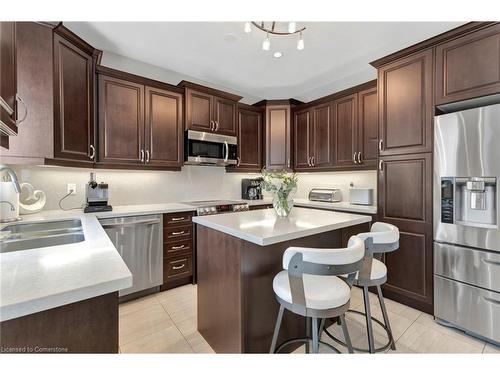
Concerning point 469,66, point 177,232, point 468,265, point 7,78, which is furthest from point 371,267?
point 7,78

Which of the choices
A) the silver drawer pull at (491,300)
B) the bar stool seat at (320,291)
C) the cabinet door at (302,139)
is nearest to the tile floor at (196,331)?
the silver drawer pull at (491,300)

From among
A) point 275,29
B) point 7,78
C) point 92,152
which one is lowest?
point 92,152

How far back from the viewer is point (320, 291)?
1.19 meters

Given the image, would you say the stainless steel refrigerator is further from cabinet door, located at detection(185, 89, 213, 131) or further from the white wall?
cabinet door, located at detection(185, 89, 213, 131)

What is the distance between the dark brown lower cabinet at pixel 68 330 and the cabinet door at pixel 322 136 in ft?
10.3

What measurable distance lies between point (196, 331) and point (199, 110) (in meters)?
2.56

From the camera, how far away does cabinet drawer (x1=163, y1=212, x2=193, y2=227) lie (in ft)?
8.27

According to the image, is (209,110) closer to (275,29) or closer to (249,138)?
(249,138)

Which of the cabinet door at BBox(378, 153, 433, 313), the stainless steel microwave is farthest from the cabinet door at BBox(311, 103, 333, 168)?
the stainless steel microwave

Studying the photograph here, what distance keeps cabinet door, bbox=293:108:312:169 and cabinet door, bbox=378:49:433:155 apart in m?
1.28

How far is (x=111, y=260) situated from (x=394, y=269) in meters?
2.58

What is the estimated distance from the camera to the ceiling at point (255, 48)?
2.04 meters
